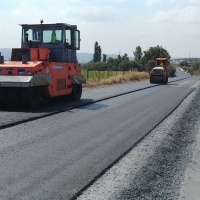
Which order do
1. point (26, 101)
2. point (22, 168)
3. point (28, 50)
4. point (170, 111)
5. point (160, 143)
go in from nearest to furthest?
point (22, 168) → point (160, 143) → point (26, 101) → point (170, 111) → point (28, 50)

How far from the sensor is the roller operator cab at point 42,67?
1425 centimetres

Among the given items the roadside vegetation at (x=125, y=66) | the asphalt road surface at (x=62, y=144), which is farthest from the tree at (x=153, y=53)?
the asphalt road surface at (x=62, y=144)

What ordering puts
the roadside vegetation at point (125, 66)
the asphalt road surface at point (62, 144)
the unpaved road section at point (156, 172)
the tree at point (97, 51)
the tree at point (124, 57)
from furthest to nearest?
the tree at point (97, 51) → the tree at point (124, 57) → the roadside vegetation at point (125, 66) → the asphalt road surface at point (62, 144) → the unpaved road section at point (156, 172)

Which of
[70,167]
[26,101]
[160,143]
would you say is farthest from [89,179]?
[26,101]

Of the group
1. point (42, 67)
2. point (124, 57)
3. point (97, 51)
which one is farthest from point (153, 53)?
point (42, 67)

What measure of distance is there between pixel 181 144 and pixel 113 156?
2424 millimetres

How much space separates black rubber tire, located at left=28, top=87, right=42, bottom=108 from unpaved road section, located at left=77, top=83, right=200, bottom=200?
16.6 feet

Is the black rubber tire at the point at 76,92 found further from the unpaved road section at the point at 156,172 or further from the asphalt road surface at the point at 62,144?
the unpaved road section at the point at 156,172

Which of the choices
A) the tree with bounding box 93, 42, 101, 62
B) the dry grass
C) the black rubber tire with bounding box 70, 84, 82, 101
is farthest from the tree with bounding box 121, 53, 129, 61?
the black rubber tire with bounding box 70, 84, 82, 101

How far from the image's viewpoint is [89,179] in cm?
638

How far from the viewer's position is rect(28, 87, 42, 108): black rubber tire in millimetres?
14312

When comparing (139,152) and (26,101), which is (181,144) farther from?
(26,101)

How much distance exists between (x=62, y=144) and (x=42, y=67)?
651 cm

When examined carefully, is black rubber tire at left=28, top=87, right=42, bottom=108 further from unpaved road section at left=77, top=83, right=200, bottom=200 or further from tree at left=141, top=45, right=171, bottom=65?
tree at left=141, top=45, right=171, bottom=65
